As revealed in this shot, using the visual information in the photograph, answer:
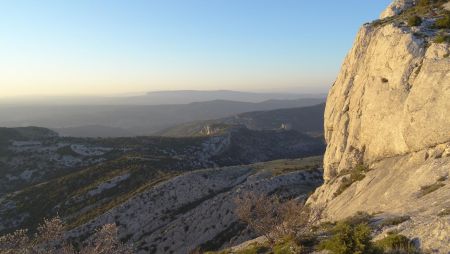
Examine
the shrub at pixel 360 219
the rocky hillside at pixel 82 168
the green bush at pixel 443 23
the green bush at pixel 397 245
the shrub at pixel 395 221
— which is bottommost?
the rocky hillside at pixel 82 168

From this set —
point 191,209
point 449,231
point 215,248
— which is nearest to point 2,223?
point 191,209

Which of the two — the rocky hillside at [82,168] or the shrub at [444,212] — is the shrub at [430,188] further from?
the rocky hillside at [82,168]

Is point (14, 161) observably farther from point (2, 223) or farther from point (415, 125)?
point (415, 125)

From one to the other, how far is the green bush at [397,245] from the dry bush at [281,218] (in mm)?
7759

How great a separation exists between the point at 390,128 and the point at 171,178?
61093 millimetres

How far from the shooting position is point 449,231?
675 inches

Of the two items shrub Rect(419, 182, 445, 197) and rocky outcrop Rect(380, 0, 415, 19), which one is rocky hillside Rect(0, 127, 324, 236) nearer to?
rocky outcrop Rect(380, 0, 415, 19)

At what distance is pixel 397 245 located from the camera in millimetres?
17859

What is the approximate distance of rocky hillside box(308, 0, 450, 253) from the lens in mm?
25609

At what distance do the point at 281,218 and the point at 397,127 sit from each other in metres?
13.5

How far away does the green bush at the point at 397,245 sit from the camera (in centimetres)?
1723

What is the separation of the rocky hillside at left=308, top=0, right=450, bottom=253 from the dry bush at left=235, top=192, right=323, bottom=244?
17.3 feet

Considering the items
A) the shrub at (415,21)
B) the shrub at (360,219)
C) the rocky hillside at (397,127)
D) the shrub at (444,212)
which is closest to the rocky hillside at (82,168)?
the rocky hillside at (397,127)

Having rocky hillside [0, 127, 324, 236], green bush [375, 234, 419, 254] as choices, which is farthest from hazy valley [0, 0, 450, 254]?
rocky hillside [0, 127, 324, 236]
